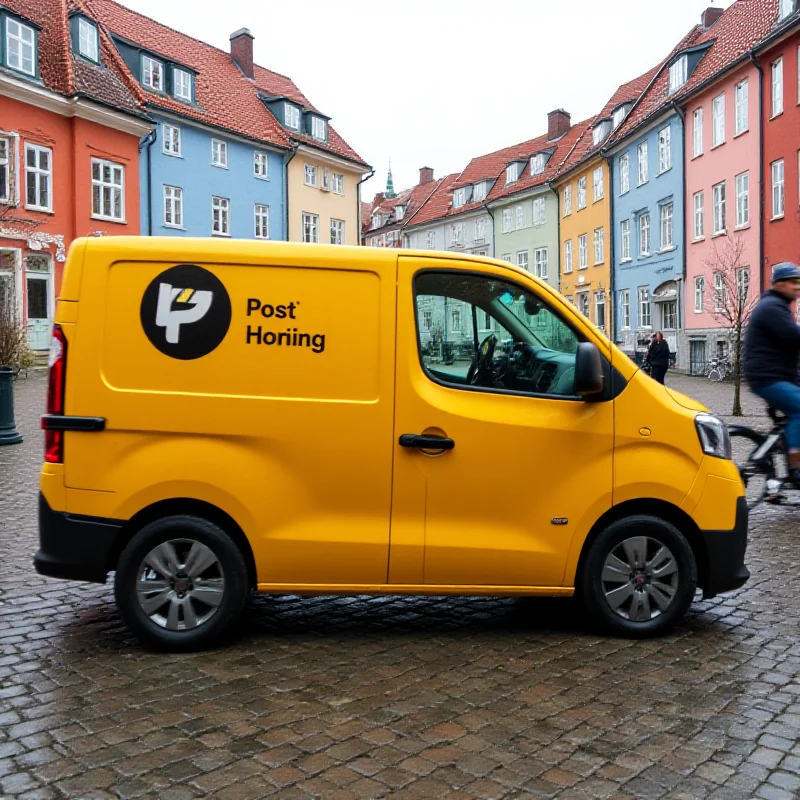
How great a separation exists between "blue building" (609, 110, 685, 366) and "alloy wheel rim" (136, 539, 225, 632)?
36.2 meters

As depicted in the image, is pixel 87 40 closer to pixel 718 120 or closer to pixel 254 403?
pixel 718 120

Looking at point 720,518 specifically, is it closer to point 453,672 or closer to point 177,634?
point 453,672

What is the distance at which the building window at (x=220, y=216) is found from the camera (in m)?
41.6

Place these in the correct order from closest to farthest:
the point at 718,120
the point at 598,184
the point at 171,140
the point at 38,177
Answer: the point at 38,177 < the point at 718,120 < the point at 171,140 < the point at 598,184

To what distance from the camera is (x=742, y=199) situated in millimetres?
33750

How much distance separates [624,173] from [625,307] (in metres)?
6.54

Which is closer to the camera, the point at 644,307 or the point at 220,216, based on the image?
the point at 220,216

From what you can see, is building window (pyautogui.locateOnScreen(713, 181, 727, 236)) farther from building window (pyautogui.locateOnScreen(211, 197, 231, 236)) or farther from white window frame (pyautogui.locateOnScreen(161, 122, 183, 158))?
white window frame (pyautogui.locateOnScreen(161, 122, 183, 158))

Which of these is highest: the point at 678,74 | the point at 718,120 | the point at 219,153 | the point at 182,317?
the point at 678,74

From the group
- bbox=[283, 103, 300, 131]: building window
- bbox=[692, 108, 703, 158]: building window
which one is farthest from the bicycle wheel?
bbox=[283, 103, 300, 131]: building window

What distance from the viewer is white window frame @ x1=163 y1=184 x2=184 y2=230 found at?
3806 centimetres

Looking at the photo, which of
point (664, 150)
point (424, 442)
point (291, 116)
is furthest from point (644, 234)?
point (424, 442)

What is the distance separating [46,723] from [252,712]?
85 cm

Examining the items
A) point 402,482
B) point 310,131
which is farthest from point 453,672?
point 310,131
